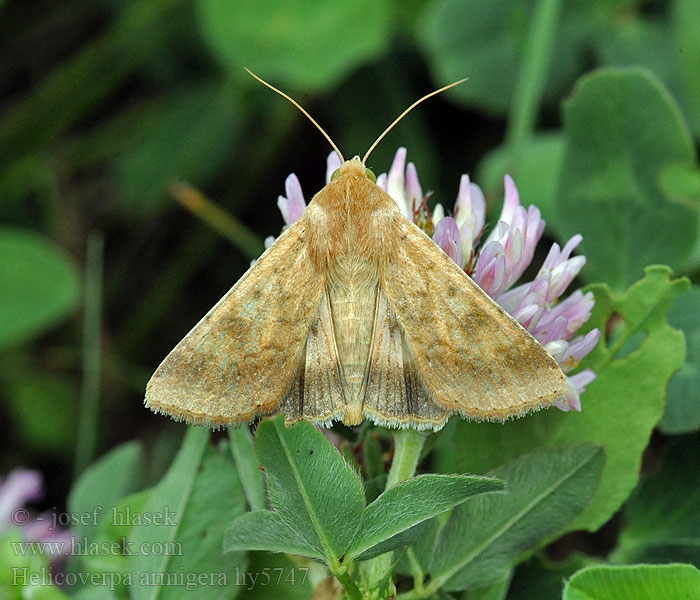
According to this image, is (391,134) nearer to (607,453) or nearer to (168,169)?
(168,169)

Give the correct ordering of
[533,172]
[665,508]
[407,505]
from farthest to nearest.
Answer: [533,172]
[665,508]
[407,505]

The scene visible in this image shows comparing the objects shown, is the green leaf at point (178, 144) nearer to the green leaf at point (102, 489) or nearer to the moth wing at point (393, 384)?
the green leaf at point (102, 489)

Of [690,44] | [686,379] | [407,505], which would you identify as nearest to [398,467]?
[407,505]

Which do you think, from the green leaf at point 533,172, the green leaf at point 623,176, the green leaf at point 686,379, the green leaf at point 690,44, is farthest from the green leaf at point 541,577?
the green leaf at point 690,44

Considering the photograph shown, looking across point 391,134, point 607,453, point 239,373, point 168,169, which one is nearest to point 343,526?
point 239,373

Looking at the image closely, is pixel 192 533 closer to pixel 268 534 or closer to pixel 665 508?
pixel 268 534

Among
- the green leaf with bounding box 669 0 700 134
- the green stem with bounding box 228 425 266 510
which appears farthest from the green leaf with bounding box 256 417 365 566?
the green leaf with bounding box 669 0 700 134
